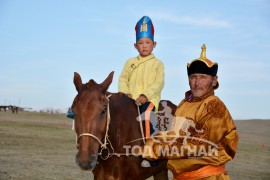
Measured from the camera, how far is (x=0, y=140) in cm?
2173

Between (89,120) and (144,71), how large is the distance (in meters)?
2.13

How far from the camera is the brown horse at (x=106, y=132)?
14.7ft

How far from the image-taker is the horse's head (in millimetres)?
4410

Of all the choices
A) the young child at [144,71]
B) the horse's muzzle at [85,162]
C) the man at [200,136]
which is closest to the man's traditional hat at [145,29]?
the young child at [144,71]

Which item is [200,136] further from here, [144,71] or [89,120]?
[144,71]

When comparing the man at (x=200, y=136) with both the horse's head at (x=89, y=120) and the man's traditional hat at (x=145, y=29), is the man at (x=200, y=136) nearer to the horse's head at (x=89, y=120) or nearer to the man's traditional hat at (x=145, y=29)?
the horse's head at (x=89, y=120)

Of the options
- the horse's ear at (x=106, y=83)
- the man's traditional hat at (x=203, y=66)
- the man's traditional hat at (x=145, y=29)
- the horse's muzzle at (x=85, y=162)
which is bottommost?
the horse's muzzle at (x=85, y=162)

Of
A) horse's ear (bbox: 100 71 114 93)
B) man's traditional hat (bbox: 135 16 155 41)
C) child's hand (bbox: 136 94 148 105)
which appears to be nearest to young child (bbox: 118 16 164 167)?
man's traditional hat (bbox: 135 16 155 41)

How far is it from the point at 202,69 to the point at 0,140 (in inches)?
772

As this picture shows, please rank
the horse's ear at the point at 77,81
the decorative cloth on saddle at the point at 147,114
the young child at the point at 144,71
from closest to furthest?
1. the horse's ear at the point at 77,81
2. the decorative cloth on saddle at the point at 147,114
3. the young child at the point at 144,71

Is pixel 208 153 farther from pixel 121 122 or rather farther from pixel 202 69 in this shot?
pixel 121 122

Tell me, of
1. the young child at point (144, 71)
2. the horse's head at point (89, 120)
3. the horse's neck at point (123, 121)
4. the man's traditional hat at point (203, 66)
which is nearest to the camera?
the man's traditional hat at point (203, 66)

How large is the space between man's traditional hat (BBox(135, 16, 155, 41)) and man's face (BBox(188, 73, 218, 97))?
2.34 meters

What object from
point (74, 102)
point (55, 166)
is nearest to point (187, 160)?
point (74, 102)
